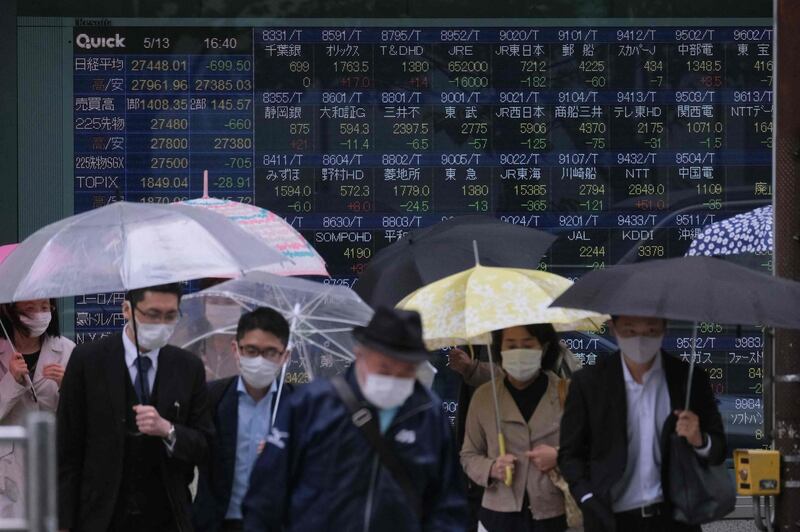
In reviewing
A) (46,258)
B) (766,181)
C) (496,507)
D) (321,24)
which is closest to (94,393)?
(46,258)

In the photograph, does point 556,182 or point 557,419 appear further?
point 556,182

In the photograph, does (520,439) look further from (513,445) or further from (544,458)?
(544,458)

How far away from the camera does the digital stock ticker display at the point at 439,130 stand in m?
10.2

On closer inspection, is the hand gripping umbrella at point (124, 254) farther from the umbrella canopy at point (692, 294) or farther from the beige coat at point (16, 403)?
the umbrella canopy at point (692, 294)

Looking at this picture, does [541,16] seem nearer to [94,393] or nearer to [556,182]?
[556,182]

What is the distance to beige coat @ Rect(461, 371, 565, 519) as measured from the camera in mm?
6590

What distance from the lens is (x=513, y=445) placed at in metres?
6.70

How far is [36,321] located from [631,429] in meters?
2.82

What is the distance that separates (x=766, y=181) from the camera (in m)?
10.4

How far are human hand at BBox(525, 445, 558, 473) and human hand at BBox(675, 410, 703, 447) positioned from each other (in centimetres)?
72

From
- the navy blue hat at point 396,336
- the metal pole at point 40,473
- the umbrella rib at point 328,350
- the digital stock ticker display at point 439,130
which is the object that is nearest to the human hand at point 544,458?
the umbrella rib at point 328,350

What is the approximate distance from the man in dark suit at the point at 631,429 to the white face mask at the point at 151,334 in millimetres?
1573

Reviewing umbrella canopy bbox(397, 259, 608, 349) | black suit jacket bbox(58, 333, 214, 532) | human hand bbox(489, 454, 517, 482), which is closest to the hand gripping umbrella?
black suit jacket bbox(58, 333, 214, 532)

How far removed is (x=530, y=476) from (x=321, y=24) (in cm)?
443
